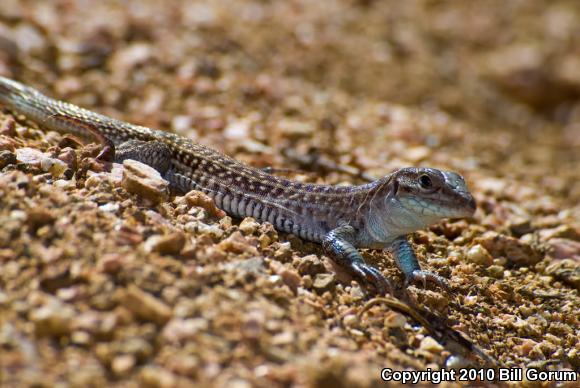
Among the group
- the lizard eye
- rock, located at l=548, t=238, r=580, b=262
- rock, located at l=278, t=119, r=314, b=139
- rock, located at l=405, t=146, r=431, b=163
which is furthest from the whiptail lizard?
rock, located at l=405, t=146, r=431, b=163

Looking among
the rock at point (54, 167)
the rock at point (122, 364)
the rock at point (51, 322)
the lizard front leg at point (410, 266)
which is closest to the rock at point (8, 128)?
the rock at point (54, 167)

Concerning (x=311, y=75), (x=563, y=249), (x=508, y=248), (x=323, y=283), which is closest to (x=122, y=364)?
(x=323, y=283)

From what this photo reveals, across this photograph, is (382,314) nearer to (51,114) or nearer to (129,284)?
(129,284)

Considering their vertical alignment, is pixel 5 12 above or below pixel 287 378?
above

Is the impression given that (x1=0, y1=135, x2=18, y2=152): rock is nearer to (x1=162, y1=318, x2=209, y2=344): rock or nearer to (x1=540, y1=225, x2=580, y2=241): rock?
(x1=162, y1=318, x2=209, y2=344): rock

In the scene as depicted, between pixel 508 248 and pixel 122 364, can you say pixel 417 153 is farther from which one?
pixel 122 364

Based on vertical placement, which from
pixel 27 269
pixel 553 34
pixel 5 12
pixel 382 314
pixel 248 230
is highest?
pixel 553 34

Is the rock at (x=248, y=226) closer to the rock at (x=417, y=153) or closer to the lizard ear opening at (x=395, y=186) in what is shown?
the lizard ear opening at (x=395, y=186)

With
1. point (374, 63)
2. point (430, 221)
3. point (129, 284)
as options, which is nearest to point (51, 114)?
point (129, 284)
